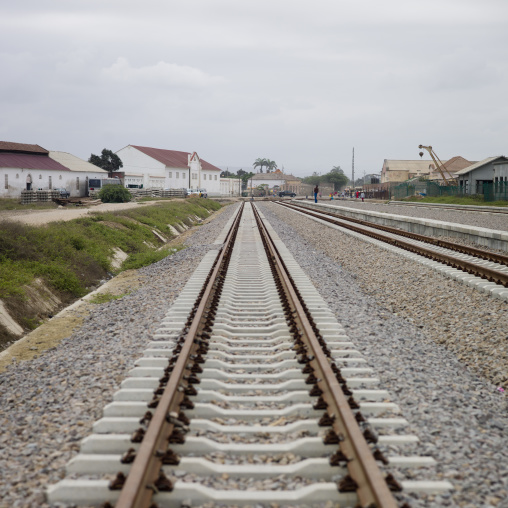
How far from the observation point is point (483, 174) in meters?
57.1

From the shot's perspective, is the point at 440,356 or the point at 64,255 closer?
the point at 440,356

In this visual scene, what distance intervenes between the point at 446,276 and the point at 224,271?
4769 mm

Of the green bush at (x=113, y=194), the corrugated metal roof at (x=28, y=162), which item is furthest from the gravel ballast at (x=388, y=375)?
the corrugated metal roof at (x=28, y=162)

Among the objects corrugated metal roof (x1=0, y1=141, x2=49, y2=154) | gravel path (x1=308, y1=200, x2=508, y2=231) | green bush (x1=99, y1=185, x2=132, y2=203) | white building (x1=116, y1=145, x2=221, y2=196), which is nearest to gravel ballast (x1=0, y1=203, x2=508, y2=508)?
gravel path (x1=308, y1=200, x2=508, y2=231)

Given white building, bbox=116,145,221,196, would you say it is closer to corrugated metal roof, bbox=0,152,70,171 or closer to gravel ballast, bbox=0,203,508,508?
corrugated metal roof, bbox=0,152,70,171

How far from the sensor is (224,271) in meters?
12.4

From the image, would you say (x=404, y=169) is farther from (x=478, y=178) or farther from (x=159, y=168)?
(x=159, y=168)

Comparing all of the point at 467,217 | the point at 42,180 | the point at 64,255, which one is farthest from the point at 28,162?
the point at 64,255

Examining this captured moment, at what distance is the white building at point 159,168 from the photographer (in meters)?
79.3

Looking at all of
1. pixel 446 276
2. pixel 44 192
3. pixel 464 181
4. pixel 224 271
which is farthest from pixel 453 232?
pixel 464 181

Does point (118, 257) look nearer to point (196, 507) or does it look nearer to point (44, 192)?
point (196, 507)

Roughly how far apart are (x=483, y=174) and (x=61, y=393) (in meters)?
58.6

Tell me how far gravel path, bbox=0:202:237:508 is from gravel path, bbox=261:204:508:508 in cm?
258

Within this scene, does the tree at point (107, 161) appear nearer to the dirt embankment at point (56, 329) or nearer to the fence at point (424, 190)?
the fence at point (424, 190)
